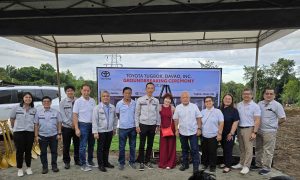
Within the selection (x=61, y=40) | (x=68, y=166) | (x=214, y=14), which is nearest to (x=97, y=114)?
(x=68, y=166)

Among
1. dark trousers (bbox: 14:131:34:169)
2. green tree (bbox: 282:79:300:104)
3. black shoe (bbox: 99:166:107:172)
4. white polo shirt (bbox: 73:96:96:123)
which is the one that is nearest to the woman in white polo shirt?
black shoe (bbox: 99:166:107:172)

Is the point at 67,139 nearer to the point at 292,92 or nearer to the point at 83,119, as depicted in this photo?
the point at 83,119

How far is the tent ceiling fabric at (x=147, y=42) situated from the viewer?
387 inches

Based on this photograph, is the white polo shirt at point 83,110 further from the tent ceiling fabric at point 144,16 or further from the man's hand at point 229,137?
the man's hand at point 229,137

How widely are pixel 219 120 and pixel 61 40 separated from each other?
615cm

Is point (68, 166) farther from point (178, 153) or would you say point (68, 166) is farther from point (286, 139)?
point (286, 139)

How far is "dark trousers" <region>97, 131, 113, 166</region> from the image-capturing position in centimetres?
676

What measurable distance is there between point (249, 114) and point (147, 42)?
495 cm

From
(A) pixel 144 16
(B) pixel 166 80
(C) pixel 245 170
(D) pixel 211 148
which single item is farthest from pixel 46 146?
(C) pixel 245 170

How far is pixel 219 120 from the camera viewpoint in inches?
263

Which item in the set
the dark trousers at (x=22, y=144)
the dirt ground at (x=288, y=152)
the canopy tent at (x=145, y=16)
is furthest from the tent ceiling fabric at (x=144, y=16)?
the dirt ground at (x=288, y=152)

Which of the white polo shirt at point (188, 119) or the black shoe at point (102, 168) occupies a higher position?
the white polo shirt at point (188, 119)

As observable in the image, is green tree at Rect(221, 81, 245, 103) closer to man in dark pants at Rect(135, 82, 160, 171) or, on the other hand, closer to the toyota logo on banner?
man in dark pants at Rect(135, 82, 160, 171)

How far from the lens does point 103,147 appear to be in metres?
6.84
